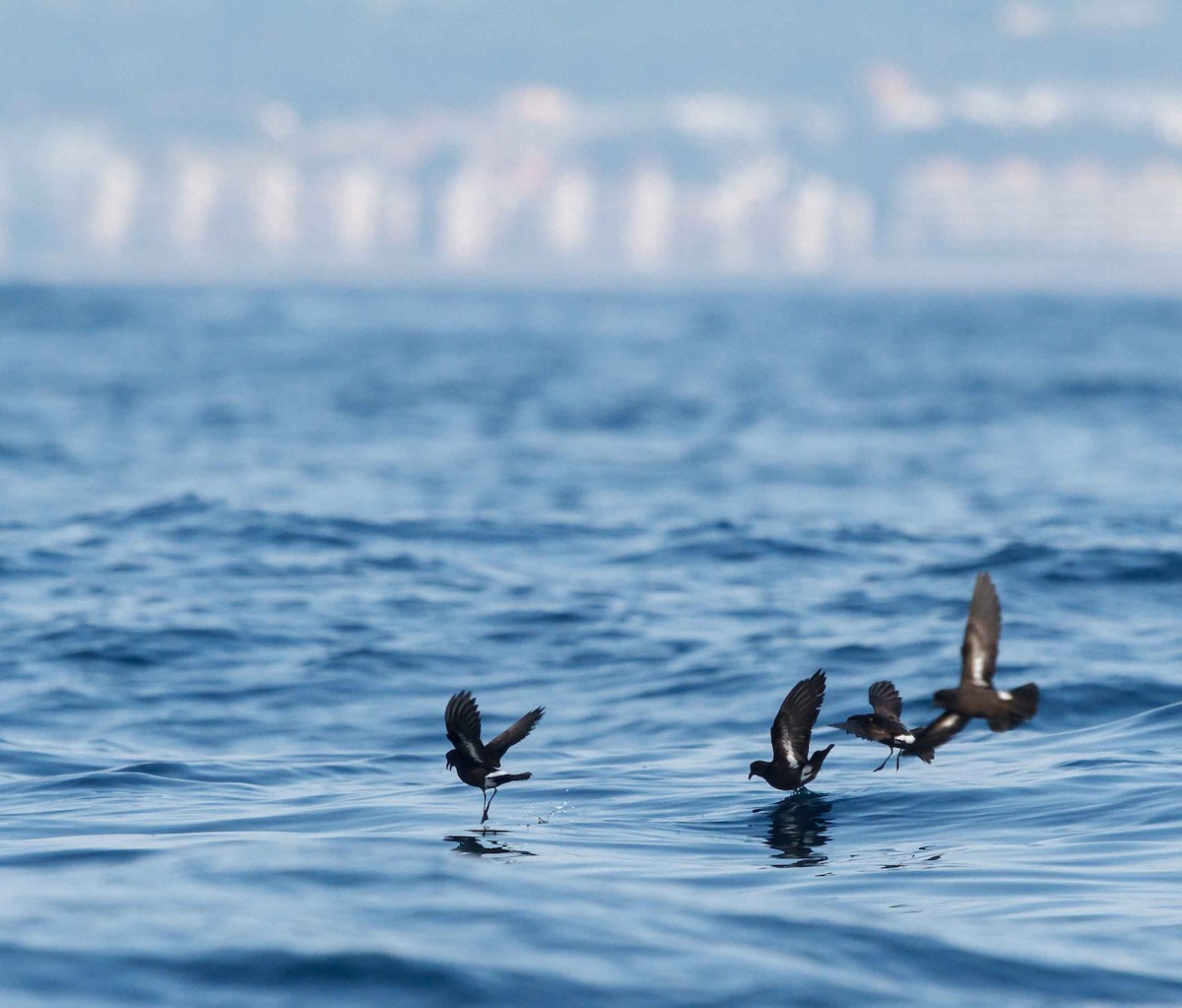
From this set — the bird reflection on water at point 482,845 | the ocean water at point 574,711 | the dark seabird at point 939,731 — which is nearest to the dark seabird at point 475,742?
the bird reflection on water at point 482,845

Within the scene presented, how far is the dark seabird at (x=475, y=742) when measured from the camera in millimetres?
9297

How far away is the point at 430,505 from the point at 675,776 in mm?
13639

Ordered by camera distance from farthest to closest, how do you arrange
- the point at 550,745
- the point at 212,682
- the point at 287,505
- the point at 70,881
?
the point at 287,505, the point at 212,682, the point at 550,745, the point at 70,881

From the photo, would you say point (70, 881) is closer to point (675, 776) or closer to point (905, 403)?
point (675, 776)

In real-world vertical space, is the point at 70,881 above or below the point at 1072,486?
below

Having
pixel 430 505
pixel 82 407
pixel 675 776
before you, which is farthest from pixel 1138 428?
pixel 675 776

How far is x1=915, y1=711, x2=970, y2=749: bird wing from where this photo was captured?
10.3 m

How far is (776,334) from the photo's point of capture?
108 meters

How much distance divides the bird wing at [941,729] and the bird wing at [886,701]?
392 mm

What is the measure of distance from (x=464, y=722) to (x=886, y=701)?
2605mm

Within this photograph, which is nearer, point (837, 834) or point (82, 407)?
point (837, 834)

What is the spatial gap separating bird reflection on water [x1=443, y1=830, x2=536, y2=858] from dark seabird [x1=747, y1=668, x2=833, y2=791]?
1560mm

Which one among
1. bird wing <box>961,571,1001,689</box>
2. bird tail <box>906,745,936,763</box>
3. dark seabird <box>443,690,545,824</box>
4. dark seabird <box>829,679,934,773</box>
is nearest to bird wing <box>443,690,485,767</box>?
dark seabird <box>443,690,545,824</box>

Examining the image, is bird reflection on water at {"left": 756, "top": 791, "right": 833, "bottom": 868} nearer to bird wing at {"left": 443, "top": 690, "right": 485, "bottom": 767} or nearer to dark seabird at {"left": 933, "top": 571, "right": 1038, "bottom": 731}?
dark seabird at {"left": 933, "top": 571, "right": 1038, "bottom": 731}
